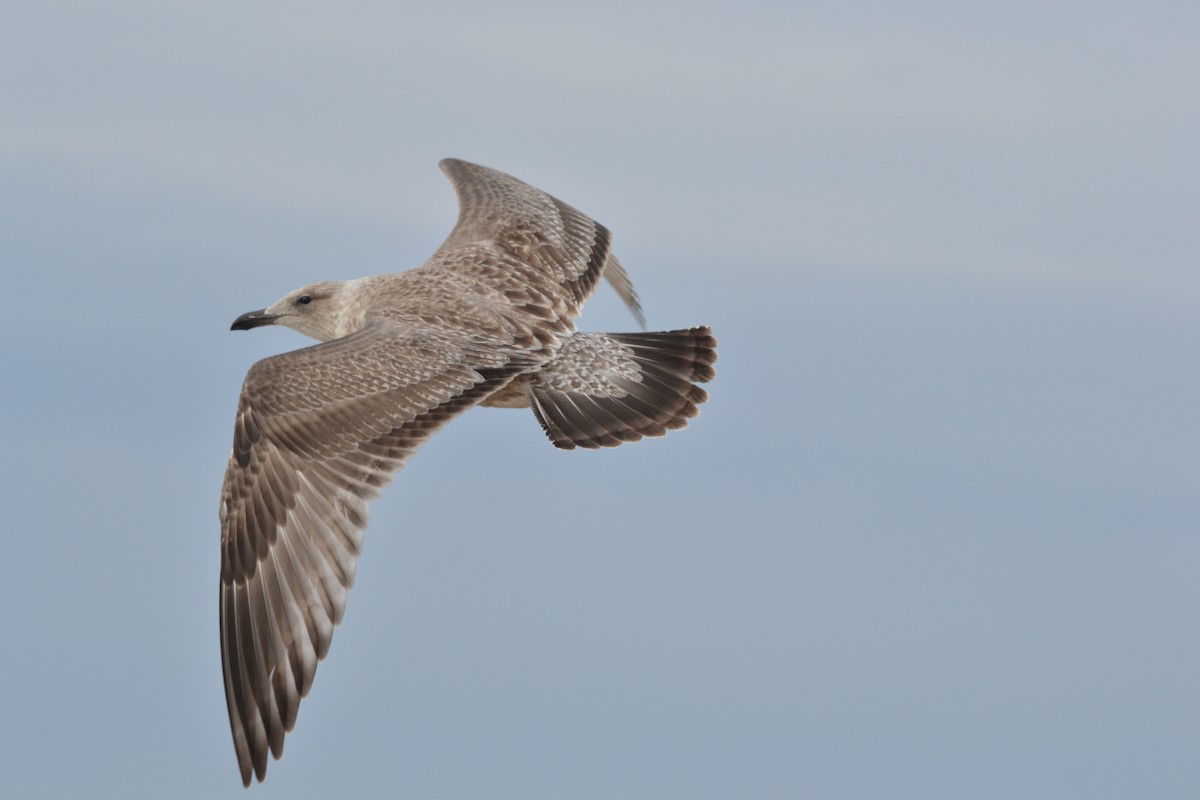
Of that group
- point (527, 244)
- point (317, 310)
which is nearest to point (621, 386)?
point (527, 244)

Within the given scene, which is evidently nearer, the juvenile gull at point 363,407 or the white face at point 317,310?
the juvenile gull at point 363,407

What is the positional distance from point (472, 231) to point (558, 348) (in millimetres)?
2624

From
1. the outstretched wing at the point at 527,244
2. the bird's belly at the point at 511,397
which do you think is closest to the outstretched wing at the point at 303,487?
the bird's belly at the point at 511,397

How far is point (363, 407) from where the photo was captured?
1162 cm

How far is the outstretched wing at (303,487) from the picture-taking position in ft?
36.1

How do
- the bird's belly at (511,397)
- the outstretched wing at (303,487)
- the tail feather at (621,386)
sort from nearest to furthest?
the outstretched wing at (303,487) → the tail feather at (621,386) → the bird's belly at (511,397)

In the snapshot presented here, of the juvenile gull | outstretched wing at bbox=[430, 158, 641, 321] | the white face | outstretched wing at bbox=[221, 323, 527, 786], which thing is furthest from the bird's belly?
the white face

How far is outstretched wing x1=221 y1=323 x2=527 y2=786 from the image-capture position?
11.0 metres

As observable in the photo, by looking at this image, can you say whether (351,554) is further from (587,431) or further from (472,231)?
(472,231)

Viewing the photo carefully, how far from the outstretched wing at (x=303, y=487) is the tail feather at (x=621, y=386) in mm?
599

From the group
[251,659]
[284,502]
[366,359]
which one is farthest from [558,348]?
[251,659]

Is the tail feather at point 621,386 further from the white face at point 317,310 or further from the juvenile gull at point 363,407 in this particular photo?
the white face at point 317,310

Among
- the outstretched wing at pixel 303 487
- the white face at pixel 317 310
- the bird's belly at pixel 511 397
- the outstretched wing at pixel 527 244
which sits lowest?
the outstretched wing at pixel 303 487

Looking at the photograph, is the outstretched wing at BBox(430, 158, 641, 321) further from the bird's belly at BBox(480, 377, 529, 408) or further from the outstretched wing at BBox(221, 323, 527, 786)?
the outstretched wing at BBox(221, 323, 527, 786)
